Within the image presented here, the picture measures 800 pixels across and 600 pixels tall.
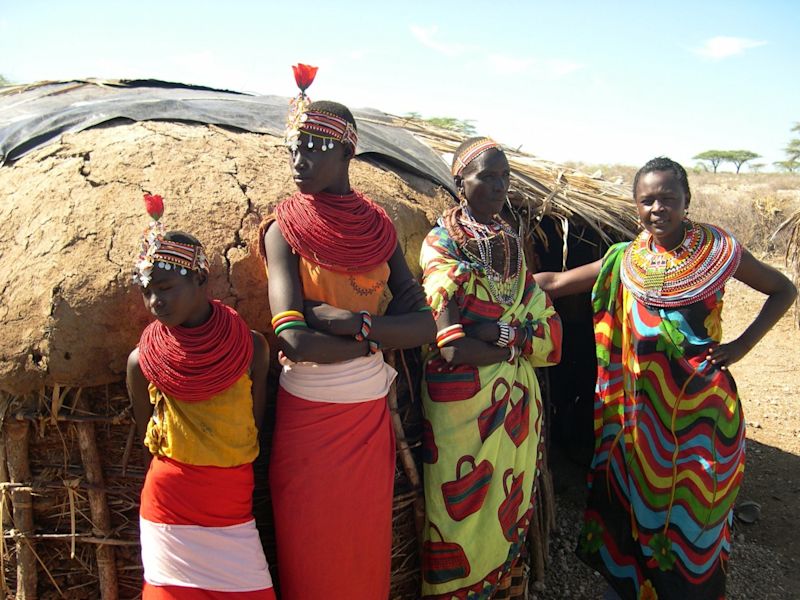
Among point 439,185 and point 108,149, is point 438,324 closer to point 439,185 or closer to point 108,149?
point 439,185

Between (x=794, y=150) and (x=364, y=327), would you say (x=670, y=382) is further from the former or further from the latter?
(x=794, y=150)

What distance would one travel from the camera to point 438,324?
275 cm

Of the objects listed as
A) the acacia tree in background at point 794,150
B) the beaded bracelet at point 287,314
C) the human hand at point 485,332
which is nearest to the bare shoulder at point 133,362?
the beaded bracelet at point 287,314

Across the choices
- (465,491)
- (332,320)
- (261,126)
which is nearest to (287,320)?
(332,320)

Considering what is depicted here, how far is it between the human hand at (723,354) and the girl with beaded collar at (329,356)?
1362mm

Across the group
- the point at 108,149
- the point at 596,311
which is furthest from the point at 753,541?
the point at 108,149

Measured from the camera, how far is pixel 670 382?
316 cm

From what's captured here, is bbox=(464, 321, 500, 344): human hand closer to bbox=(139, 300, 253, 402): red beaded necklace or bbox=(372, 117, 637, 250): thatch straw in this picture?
bbox=(139, 300, 253, 402): red beaded necklace

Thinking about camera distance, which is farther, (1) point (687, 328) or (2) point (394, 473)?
(1) point (687, 328)

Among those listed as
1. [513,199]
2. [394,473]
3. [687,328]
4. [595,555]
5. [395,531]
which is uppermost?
[513,199]

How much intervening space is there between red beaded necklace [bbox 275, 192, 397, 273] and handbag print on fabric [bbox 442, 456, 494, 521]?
0.97 metres

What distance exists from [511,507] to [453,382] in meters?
0.62

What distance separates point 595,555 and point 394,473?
1509mm

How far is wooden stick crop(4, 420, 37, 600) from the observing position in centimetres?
250
